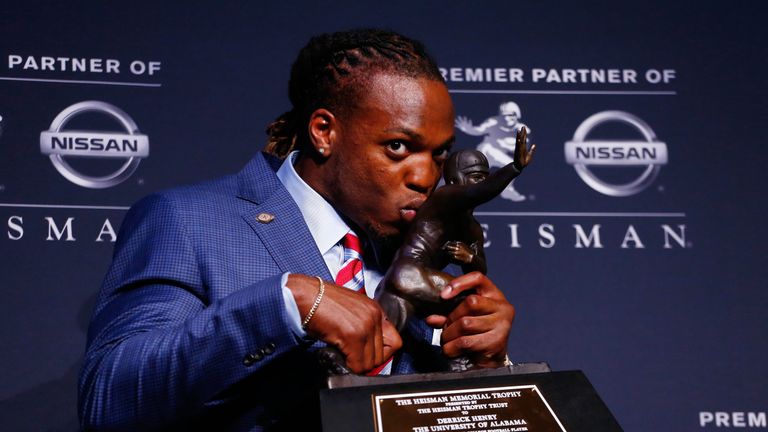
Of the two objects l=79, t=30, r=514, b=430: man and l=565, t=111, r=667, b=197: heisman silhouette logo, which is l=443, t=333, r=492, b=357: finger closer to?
l=79, t=30, r=514, b=430: man

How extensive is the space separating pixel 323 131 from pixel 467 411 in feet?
2.37

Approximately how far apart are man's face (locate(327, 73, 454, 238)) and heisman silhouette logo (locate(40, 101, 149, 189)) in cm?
83

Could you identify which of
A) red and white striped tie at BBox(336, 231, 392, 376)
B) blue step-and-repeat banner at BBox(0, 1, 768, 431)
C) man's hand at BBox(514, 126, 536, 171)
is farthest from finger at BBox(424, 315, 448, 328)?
blue step-and-repeat banner at BBox(0, 1, 768, 431)

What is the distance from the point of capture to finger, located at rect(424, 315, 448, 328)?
5.65ft

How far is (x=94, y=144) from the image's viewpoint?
Result: 8.20ft

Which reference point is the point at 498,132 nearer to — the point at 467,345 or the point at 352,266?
the point at 352,266

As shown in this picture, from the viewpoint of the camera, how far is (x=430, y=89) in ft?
6.08

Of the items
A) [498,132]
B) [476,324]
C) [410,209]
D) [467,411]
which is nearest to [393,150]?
[410,209]

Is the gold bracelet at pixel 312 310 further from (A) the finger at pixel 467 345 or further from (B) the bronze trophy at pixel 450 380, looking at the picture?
(A) the finger at pixel 467 345

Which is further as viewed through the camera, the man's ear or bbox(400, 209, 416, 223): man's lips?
the man's ear

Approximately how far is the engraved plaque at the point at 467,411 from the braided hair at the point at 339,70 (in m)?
0.66

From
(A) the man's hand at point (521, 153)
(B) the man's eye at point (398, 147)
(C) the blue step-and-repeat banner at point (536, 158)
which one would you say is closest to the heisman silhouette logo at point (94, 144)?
(C) the blue step-and-repeat banner at point (536, 158)

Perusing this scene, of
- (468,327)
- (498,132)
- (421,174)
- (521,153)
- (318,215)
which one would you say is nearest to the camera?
(521,153)

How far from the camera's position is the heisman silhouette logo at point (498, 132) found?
2.67 meters
